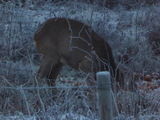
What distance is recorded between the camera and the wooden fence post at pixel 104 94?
4492 millimetres

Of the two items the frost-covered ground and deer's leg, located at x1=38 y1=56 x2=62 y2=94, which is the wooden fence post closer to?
the frost-covered ground

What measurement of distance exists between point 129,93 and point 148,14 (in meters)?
7.79

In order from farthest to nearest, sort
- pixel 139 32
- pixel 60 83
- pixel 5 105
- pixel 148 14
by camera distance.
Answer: pixel 148 14 < pixel 139 32 < pixel 60 83 < pixel 5 105

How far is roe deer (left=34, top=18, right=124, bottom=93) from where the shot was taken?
8.55m

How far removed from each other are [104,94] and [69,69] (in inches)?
232

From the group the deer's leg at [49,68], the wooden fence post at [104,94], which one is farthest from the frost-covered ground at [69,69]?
the wooden fence post at [104,94]

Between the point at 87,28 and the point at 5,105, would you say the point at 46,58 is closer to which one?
the point at 87,28

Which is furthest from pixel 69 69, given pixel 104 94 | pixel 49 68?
pixel 104 94

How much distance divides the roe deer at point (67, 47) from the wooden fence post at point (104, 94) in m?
3.71

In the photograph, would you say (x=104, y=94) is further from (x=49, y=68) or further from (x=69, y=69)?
(x=69, y=69)

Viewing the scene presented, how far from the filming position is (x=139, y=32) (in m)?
12.5

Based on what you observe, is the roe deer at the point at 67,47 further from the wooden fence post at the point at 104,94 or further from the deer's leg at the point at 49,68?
the wooden fence post at the point at 104,94

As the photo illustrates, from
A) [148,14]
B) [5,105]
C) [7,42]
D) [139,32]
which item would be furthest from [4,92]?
[148,14]

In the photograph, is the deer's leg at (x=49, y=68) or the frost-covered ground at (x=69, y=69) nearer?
the frost-covered ground at (x=69, y=69)
